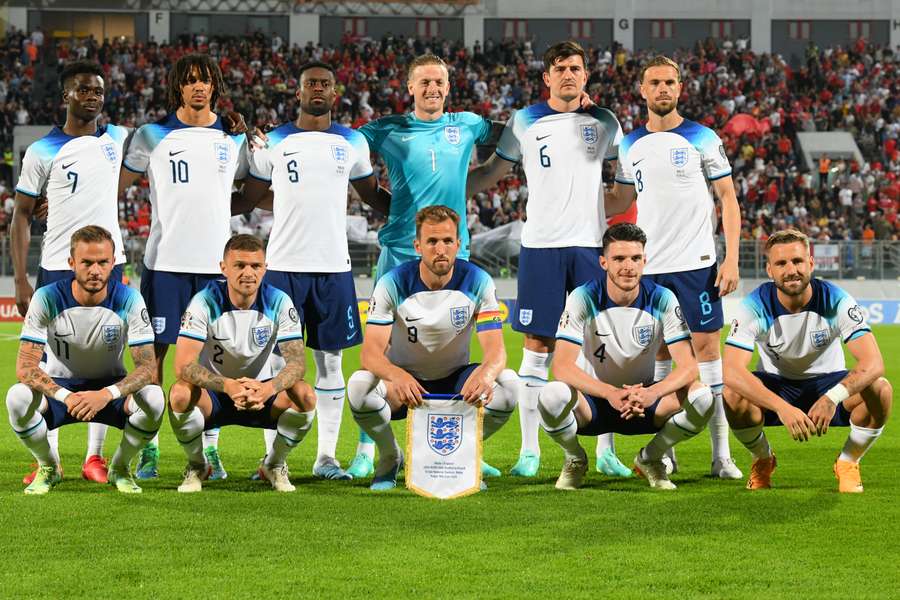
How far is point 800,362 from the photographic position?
605 cm

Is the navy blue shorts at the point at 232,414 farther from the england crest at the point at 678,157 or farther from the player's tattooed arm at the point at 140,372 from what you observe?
the england crest at the point at 678,157

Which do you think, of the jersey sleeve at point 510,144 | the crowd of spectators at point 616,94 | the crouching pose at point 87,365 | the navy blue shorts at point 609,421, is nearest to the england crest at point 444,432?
the navy blue shorts at point 609,421

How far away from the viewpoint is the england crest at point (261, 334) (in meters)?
6.01

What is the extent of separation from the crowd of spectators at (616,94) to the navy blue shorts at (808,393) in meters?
20.9

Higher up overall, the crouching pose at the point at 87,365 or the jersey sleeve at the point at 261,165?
the jersey sleeve at the point at 261,165

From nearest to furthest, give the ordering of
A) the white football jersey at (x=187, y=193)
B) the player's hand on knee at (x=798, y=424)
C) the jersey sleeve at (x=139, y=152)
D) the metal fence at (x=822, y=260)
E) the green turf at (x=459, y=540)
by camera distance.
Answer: the green turf at (x=459, y=540) → the player's hand on knee at (x=798, y=424) → the white football jersey at (x=187, y=193) → the jersey sleeve at (x=139, y=152) → the metal fence at (x=822, y=260)

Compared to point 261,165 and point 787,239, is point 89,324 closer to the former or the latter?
point 261,165

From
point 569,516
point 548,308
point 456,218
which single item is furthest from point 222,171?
point 569,516

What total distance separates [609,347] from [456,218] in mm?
998

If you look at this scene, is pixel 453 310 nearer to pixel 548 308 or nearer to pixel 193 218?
pixel 548 308

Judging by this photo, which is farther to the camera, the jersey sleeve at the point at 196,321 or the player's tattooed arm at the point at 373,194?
the player's tattooed arm at the point at 373,194

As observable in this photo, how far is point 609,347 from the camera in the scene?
20.0ft

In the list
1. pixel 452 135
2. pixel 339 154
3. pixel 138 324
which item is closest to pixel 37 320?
pixel 138 324

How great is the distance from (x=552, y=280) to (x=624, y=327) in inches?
26.5
